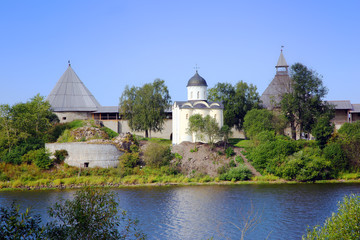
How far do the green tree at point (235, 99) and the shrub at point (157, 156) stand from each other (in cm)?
1025

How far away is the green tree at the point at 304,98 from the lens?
39.9 m

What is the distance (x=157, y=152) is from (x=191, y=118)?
4.66m

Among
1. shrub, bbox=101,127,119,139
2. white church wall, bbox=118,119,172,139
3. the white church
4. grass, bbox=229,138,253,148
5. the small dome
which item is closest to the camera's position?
grass, bbox=229,138,253,148

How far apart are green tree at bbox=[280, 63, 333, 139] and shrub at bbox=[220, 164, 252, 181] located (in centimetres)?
853

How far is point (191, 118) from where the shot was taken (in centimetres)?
3766

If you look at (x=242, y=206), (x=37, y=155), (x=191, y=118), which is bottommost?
(x=242, y=206)

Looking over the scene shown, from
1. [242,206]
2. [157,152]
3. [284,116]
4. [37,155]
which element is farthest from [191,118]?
[242,206]

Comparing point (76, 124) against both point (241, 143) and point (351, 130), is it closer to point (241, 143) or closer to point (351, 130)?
point (241, 143)

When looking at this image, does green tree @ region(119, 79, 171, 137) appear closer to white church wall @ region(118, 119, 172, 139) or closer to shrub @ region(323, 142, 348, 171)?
white church wall @ region(118, 119, 172, 139)

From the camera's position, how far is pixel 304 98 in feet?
133

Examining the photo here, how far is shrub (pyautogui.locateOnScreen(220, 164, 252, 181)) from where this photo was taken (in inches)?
1323

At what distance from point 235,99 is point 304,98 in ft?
20.4

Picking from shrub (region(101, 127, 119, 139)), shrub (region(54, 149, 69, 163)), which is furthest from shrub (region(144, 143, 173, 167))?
shrub (region(101, 127, 119, 139))

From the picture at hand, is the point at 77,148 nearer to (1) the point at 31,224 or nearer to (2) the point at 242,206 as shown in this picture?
(2) the point at 242,206
